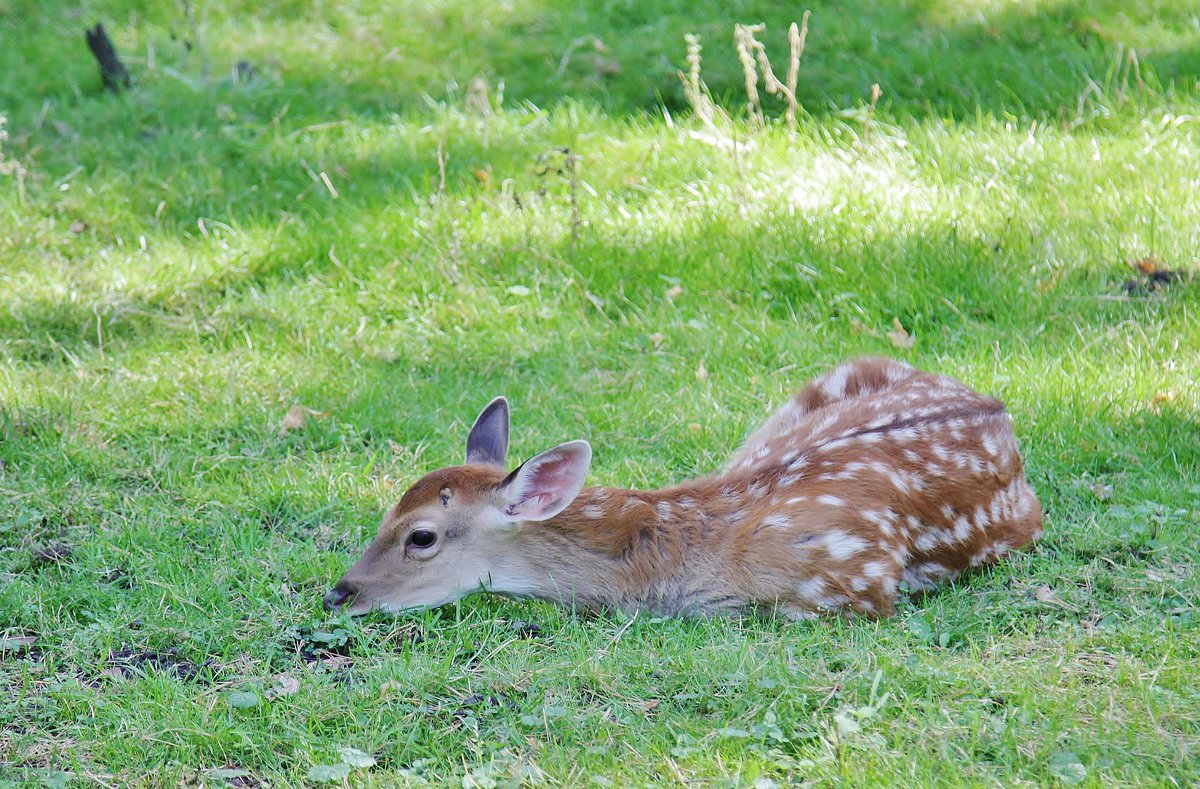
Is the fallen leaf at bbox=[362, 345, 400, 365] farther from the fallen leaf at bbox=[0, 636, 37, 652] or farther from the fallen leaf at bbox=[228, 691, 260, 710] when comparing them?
the fallen leaf at bbox=[228, 691, 260, 710]

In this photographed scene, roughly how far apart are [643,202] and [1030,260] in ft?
6.70

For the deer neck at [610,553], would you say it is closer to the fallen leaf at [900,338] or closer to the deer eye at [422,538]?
the deer eye at [422,538]

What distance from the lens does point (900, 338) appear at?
6375 millimetres

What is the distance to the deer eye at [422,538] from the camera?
436 centimetres

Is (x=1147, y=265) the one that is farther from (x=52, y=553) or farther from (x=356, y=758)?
(x=52, y=553)

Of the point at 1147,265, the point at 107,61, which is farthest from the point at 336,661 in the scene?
the point at 107,61

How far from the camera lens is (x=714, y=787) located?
3.24 metres

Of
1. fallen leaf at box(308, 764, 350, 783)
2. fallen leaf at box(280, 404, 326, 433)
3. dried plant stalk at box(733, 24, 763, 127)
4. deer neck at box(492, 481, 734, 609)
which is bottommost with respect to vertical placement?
fallen leaf at box(280, 404, 326, 433)

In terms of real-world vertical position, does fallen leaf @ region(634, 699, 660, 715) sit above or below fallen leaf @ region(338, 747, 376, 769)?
below

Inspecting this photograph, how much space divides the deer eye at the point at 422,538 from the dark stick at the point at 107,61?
565 centimetres

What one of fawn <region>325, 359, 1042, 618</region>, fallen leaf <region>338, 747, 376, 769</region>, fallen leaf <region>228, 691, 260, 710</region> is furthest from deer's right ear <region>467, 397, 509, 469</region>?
fallen leaf <region>338, 747, 376, 769</region>

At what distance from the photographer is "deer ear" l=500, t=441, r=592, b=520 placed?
434 centimetres

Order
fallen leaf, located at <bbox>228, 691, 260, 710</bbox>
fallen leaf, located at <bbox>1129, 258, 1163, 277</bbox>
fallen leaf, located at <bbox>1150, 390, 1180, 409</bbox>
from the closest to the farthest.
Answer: fallen leaf, located at <bbox>228, 691, 260, 710</bbox>, fallen leaf, located at <bbox>1150, 390, 1180, 409</bbox>, fallen leaf, located at <bbox>1129, 258, 1163, 277</bbox>

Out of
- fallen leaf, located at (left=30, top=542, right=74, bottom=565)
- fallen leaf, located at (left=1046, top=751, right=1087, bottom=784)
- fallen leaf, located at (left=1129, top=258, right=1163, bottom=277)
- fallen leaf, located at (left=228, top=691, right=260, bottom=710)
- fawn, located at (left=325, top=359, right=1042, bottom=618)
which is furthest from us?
fallen leaf, located at (left=1129, top=258, right=1163, bottom=277)
